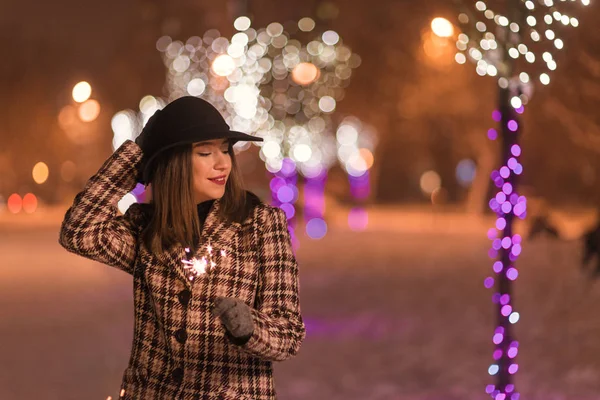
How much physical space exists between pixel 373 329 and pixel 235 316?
7.29 meters

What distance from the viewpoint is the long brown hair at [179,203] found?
2707mm

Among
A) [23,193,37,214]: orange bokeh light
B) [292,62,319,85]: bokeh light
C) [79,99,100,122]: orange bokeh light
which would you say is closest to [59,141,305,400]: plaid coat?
[292,62,319,85]: bokeh light

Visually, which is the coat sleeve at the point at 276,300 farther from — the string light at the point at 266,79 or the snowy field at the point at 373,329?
the string light at the point at 266,79

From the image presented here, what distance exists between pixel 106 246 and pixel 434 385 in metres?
4.65

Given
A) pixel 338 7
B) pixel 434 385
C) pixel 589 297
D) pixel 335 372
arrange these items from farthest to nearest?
pixel 338 7
pixel 589 297
pixel 335 372
pixel 434 385

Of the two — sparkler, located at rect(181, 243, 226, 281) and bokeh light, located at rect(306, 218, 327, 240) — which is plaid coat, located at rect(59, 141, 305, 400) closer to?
sparkler, located at rect(181, 243, 226, 281)

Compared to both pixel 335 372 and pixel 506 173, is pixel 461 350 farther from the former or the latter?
pixel 506 173

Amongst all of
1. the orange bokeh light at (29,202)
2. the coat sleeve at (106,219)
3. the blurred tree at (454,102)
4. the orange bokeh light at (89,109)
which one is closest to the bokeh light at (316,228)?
the blurred tree at (454,102)

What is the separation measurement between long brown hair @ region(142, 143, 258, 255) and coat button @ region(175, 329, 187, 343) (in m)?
0.24

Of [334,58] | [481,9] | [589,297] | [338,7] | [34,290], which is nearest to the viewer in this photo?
[481,9]

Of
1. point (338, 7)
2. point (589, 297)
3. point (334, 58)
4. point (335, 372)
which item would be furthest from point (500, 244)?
point (338, 7)

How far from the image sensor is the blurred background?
678 cm

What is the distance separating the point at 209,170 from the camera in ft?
9.02

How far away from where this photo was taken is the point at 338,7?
89.2ft
